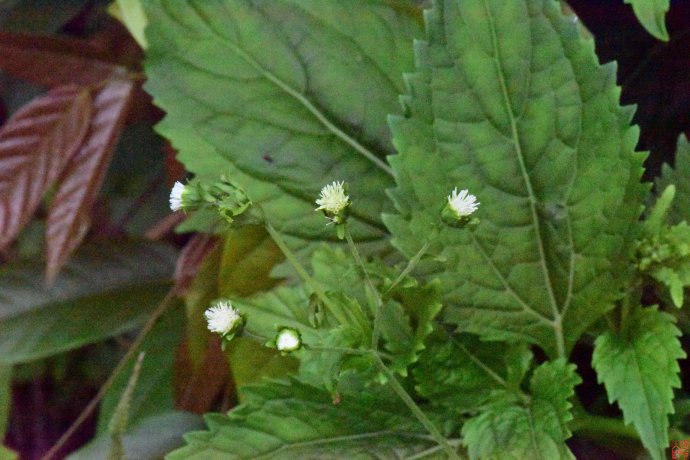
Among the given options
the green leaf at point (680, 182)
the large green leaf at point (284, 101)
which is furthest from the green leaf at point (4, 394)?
the green leaf at point (680, 182)

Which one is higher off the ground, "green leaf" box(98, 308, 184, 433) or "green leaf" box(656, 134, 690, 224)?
"green leaf" box(98, 308, 184, 433)

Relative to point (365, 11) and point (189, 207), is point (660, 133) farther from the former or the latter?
point (189, 207)

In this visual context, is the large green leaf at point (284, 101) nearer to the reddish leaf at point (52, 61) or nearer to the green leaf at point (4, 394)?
the reddish leaf at point (52, 61)

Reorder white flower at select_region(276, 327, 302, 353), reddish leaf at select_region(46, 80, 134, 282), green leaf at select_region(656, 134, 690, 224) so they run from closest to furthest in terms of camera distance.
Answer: white flower at select_region(276, 327, 302, 353) < green leaf at select_region(656, 134, 690, 224) < reddish leaf at select_region(46, 80, 134, 282)

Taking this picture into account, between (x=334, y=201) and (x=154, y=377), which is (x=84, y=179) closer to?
(x=154, y=377)

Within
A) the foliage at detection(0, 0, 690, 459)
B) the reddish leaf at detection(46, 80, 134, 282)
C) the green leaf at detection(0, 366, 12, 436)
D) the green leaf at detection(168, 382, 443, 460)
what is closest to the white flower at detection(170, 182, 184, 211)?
the foliage at detection(0, 0, 690, 459)

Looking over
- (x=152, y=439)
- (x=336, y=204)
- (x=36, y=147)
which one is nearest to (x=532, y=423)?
(x=336, y=204)

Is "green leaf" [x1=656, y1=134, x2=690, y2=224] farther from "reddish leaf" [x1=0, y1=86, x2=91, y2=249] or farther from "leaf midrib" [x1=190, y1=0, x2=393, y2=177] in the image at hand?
"reddish leaf" [x1=0, y1=86, x2=91, y2=249]
